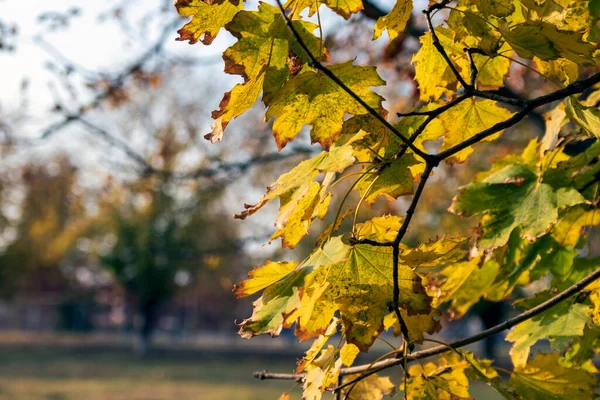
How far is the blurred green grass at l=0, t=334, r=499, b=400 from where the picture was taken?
42.6ft

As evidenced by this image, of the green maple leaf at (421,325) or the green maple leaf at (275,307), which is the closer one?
the green maple leaf at (275,307)

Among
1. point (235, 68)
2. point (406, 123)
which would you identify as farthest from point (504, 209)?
point (235, 68)

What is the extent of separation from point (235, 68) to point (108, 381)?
15.2 metres

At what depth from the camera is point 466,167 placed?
795 centimetres

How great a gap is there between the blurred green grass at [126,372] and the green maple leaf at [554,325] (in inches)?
324

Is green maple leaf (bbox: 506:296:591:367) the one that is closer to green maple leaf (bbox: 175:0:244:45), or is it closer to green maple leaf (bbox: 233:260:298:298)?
green maple leaf (bbox: 233:260:298:298)

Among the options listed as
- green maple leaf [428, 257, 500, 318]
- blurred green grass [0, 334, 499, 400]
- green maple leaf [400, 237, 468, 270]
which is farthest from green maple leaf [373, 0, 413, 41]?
blurred green grass [0, 334, 499, 400]

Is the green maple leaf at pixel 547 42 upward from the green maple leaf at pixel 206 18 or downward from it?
downward

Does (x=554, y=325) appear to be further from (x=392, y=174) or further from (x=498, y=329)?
(x=392, y=174)

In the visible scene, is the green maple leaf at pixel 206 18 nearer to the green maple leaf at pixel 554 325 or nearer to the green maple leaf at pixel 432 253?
the green maple leaf at pixel 432 253

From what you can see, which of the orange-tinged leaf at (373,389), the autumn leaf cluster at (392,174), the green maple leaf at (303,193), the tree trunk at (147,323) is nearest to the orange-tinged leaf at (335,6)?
the autumn leaf cluster at (392,174)

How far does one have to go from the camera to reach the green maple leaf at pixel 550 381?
115cm

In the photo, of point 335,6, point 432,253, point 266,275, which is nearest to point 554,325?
point 432,253

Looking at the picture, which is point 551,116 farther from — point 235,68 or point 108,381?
point 108,381
